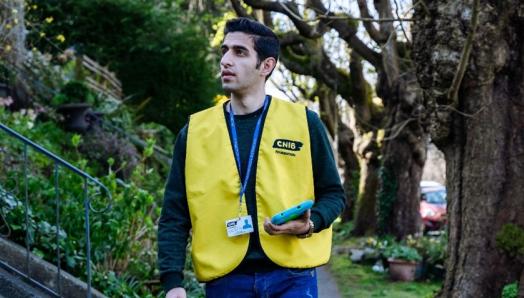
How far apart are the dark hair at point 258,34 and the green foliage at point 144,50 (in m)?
19.2

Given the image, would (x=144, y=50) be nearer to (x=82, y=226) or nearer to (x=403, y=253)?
(x=403, y=253)

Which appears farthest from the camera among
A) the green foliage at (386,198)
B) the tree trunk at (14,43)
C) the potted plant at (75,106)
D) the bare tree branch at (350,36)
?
the green foliage at (386,198)

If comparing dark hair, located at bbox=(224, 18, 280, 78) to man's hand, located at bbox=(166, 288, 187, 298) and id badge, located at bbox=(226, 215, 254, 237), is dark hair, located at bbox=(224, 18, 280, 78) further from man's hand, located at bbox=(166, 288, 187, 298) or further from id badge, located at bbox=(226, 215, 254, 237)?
man's hand, located at bbox=(166, 288, 187, 298)

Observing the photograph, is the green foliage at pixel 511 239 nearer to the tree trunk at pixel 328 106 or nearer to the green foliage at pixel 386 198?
the green foliage at pixel 386 198

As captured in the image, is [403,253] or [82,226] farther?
[403,253]

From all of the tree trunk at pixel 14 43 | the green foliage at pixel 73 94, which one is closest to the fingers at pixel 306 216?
the tree trunk at pixel 14 43

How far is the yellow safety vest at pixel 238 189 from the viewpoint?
3.19m

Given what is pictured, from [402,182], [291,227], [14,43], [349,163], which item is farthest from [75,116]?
[349,163]

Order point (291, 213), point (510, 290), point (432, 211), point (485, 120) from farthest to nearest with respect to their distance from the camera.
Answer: point (432, 211) → point (485, 120) → point (510, 290) → point (291, 213)

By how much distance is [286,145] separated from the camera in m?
3.31

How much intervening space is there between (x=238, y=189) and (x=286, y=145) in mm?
264

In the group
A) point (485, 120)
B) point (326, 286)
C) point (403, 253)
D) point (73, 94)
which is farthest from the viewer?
point (403, 253)

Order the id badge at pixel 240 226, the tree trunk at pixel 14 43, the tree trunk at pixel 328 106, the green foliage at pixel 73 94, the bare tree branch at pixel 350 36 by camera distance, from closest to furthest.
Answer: the id badge at pixel 240 226 < the tree trunk at pixel 14 43 < the green foliage at pixel 73 94 < the bare tree branch at pixel 350 36 < the tree trunk at pixel 328 106

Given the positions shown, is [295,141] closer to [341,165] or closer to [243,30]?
[243,30]
